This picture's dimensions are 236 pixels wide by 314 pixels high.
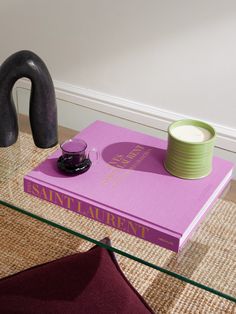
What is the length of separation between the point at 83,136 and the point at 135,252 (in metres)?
0.36

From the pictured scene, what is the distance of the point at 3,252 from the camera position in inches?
62.9

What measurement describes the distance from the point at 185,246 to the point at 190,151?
18 cm

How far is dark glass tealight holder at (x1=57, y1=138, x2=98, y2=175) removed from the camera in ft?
3.98

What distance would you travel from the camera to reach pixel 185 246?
43.8 inches

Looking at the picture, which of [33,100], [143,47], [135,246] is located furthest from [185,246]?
[143,47]

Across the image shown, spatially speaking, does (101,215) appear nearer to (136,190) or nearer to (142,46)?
(136,190)

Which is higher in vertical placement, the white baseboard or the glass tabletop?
the glass tabletop

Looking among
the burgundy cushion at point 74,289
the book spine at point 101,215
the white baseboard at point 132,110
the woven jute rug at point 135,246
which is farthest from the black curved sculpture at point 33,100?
the white baseboard at point 132,110

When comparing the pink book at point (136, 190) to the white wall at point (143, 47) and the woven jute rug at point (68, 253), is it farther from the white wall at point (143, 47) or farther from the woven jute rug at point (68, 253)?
the white wall at point (143, 47)

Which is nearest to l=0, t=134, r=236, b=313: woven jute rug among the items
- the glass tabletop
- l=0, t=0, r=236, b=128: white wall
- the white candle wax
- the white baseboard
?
the glass tabletop

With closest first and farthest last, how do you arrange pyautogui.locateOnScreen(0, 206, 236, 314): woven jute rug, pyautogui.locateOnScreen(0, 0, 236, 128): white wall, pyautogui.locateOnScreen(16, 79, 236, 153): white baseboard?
pyautogui.locateOnScreen(0, 206, 236, 314): woven jute rug, pyautogui.locateOnScreen(0, 0, 236, 128): white wall, pyautogui.locateOnScreen(16, 79, 236, 153): white baseboard

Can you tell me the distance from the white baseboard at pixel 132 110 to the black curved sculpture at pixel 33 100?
686 millimetres

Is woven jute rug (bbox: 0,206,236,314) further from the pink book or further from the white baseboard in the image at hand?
the white baseboard

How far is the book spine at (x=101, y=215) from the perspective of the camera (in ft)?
3.52
